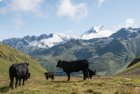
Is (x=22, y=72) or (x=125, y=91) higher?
(x=22, y=72)

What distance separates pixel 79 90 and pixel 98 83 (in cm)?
506

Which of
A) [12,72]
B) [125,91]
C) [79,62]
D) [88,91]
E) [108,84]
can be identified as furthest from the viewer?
[79,62]

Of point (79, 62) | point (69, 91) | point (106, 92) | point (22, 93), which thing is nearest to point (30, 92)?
point (22, 93)

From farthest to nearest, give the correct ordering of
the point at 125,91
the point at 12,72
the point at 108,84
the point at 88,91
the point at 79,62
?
1. the point at 79,62
2. the point at 12,72
3. the point at 108,84
4. the point at 88,91
5. the point at 125,91

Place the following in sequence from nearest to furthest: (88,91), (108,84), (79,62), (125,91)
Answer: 1. (125,91)
2. (88,91)
3. (108,84)
4. (79,62)

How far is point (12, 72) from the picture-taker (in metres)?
38.5

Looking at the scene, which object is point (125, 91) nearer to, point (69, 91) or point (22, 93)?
point (69, 91)

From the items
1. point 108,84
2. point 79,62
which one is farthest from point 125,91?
point 79,62

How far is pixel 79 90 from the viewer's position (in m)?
30.6

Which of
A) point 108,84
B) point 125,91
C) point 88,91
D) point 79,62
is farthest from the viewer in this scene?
point 79,62

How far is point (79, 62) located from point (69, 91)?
53.6 feet

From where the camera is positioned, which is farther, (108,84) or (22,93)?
(108,84)

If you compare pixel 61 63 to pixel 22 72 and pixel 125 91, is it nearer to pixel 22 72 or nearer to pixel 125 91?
pixel 22 72

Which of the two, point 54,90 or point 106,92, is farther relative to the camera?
point 54,90
